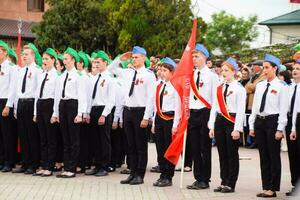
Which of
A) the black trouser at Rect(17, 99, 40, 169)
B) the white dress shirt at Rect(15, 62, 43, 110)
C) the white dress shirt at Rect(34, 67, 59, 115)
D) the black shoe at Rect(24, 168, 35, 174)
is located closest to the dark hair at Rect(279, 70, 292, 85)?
the white dress shirt at Rect(34, 67, 59, 115)

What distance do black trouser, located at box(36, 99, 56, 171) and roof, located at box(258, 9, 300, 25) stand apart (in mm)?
42369

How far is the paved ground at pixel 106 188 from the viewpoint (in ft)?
36.5

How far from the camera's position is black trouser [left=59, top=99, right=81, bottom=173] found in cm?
1320

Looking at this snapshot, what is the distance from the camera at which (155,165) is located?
50.4 ft

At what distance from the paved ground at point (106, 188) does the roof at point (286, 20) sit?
41.2 m

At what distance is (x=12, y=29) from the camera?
45.9 metres

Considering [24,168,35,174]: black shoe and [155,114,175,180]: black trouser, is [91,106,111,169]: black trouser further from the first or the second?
[155,114,175,180]: black trouser

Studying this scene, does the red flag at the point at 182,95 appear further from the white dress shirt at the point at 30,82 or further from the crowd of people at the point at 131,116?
the white dress shirt at the point at 30,82

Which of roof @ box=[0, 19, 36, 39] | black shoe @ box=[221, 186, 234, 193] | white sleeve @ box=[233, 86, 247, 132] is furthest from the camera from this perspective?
roof @ box=[0, 19, 36, 39]

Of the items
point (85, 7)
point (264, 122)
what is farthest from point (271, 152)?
point (85, 7)

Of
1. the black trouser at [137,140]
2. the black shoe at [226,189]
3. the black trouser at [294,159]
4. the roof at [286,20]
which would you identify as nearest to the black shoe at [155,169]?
the black trouser at [137,140]

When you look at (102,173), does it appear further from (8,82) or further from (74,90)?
(8,82)

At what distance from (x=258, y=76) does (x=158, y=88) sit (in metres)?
6.87

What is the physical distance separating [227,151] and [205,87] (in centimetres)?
114
